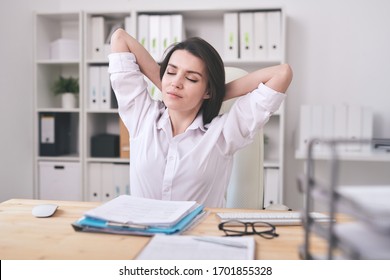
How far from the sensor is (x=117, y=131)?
3119 millimetres

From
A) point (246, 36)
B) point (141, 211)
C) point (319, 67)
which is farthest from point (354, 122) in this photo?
point (141, 211)

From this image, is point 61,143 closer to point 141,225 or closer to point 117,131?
point 117,131

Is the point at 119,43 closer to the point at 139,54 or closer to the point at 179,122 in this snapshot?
the point at 139,54

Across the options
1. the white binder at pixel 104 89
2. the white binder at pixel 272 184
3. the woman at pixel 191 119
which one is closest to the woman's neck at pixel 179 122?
the woman at pixel 191 119

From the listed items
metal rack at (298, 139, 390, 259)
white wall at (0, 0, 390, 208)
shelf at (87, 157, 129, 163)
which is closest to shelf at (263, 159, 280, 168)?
white wall at (0, 0, 390, 208)

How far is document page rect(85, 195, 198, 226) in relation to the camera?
85cm

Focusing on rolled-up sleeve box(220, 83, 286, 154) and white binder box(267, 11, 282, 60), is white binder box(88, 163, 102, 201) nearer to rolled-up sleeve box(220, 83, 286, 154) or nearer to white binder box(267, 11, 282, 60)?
white binder box(267, 11, 282, 60)

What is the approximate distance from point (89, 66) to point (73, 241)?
227 centimetres

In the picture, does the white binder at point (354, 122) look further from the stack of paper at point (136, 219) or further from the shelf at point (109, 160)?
the stack of paper at point (136, 219)

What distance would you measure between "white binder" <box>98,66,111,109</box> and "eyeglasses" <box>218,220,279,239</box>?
82.3 inches

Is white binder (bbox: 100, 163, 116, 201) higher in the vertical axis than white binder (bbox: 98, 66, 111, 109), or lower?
lower

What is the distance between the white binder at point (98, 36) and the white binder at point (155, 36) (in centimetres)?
39

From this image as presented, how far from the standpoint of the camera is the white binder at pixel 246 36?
2.66 meters

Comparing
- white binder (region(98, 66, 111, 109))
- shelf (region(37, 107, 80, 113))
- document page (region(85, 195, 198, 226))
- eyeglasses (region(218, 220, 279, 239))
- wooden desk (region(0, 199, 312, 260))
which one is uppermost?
white binder (region(98, 66, 111, 109))
